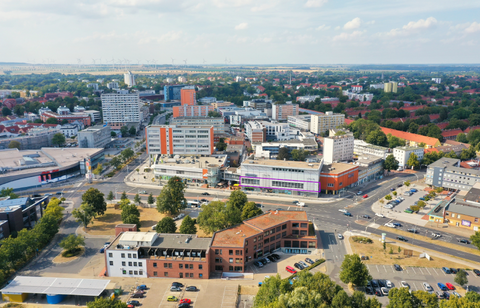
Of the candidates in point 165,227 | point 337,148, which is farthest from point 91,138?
point 337,148

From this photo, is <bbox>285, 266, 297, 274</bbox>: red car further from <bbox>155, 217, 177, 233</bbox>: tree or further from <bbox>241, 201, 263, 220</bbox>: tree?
<bbox>155, 217, 177, 233</bbox>: tree

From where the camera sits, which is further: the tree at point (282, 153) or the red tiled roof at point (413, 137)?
the red tiled roof at point (413, 137)

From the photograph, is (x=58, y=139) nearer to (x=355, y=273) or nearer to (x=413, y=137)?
(x=355, y=273)

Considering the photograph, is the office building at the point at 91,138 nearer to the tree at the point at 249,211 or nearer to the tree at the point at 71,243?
the tree at the point at 71,243

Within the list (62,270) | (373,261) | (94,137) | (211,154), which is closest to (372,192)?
(373,261)

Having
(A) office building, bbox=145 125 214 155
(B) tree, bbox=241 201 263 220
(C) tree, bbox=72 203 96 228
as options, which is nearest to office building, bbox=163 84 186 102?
(A) office building, bbox=145 125 214 155

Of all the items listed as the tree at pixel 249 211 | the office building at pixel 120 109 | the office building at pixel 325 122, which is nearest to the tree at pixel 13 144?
the office building at pixel 120 109

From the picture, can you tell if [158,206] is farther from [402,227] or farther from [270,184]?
[402,227]

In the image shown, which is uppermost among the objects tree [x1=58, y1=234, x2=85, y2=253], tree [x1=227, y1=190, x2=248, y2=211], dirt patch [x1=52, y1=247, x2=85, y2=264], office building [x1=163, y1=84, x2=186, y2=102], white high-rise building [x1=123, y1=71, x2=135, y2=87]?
white high-rise building [x1=123, y1=71, x2=135, y2=87]
